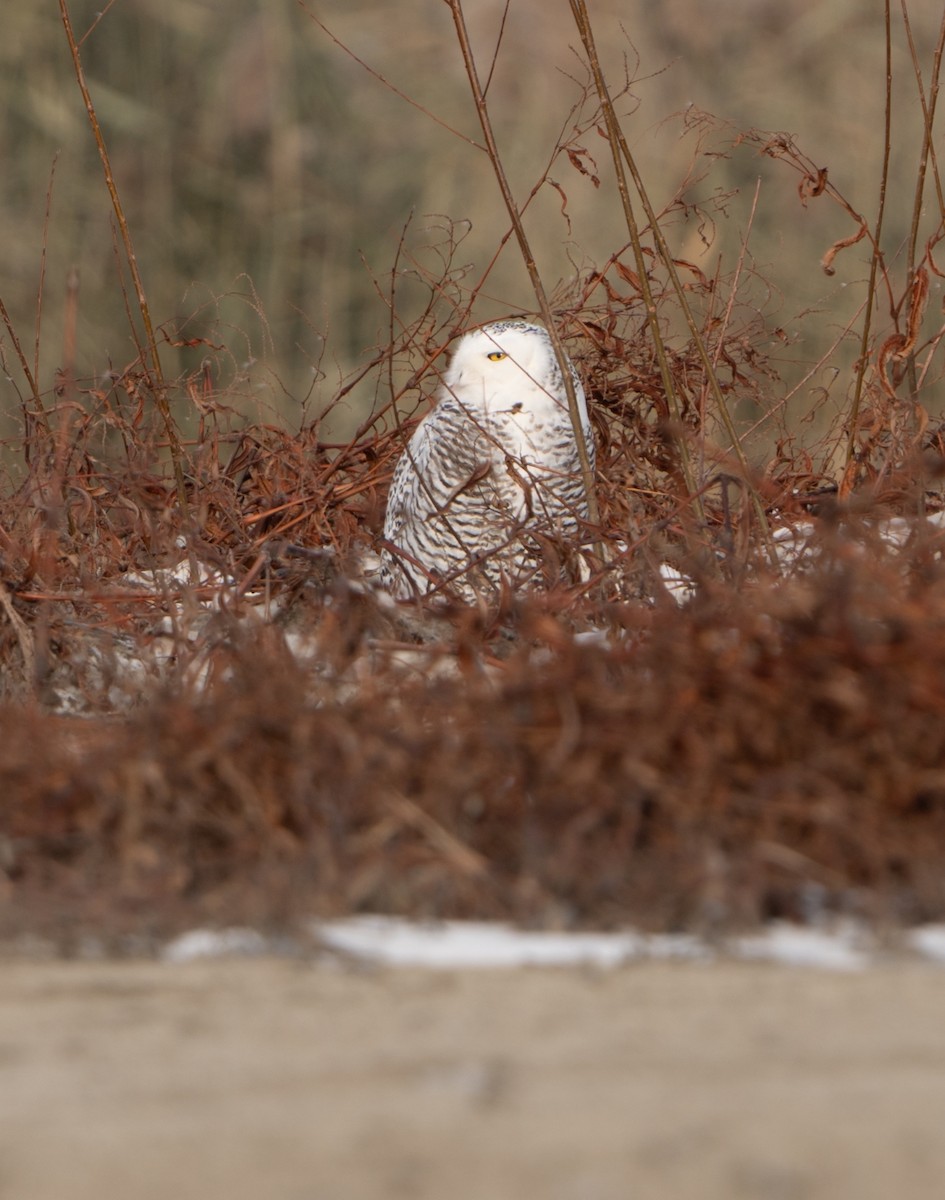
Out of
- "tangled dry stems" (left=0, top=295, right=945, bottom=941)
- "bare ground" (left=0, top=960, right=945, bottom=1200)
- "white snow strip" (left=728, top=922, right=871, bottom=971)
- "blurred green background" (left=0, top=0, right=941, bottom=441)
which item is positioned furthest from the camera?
"blurred green background" (left=0, top=0, right=941, bottom=441)

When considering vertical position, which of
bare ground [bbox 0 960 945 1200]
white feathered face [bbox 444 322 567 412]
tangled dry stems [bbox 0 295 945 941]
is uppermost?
white feathered face [bbox 444 322 567 412]

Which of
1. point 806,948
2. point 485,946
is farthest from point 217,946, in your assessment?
point 806,948

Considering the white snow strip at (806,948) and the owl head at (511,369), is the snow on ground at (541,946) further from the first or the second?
the owl head at (511,369)

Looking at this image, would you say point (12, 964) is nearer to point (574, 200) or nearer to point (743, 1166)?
point (743, 1166)

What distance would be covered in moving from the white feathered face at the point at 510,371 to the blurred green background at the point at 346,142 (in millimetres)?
7264

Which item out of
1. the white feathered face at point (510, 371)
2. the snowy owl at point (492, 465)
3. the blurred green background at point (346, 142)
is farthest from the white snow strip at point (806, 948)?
the blurred green background at point (346, 142)

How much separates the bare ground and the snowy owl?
1.35 m

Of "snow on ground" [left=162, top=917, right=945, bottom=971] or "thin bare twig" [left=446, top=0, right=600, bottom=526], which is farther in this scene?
"thin bare twig" [left=446, top=0, right=600, bottom=526]

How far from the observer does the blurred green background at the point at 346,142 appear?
10.8 metres

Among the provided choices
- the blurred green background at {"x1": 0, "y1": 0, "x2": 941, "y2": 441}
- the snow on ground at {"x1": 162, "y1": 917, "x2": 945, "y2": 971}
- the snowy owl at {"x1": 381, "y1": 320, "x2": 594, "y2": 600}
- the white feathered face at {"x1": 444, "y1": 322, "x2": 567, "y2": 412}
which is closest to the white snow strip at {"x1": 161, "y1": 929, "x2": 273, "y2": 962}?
the snow on ground at {"x1": 162, "y1": 917, "x2": 945, "y2": 971}

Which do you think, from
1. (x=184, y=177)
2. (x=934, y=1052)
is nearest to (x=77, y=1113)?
(x=934, y=1052)

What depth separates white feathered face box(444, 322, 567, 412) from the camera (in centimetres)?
284

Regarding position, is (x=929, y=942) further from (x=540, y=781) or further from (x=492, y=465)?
(x=492, y=465)

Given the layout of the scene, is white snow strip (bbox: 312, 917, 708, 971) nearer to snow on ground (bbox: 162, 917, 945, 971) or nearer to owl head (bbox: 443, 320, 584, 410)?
snow on ground (bbox: 162, 917, 945, 971)
